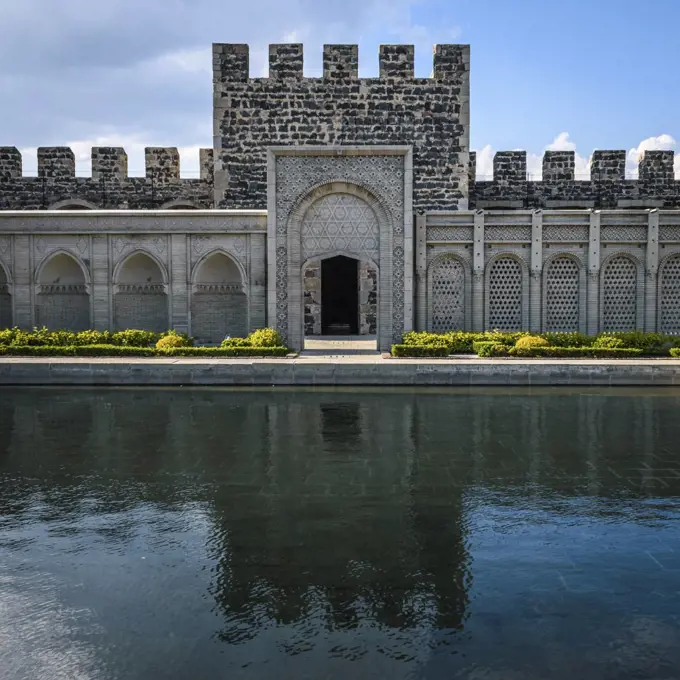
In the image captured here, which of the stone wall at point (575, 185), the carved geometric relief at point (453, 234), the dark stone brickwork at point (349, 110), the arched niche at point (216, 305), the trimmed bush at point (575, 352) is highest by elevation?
the dark stone brickwork at point (349, 110)

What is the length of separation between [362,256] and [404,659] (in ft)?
50.9

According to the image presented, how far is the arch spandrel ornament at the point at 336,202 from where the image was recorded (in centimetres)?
1936

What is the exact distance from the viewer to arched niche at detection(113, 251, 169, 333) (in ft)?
67.9

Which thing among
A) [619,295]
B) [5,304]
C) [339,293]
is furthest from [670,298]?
[5,304]

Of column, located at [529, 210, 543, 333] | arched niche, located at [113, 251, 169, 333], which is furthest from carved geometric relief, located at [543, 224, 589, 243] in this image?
arched niche, located at [113, 251, 169, 333]

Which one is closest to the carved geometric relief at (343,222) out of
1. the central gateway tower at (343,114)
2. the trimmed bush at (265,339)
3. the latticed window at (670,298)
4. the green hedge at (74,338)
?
the central gateway tower at (343,114)

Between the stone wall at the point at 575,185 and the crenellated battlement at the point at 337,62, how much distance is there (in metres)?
3.26

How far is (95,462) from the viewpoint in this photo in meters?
9.66

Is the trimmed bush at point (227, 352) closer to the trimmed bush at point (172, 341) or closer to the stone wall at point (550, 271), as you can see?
the trimmed bush at point (172, 341)

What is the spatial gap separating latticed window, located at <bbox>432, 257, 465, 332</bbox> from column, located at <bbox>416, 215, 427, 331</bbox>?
35cm

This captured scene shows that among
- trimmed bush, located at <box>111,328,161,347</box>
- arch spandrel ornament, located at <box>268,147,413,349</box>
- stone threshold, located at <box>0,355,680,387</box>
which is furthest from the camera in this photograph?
arch spandrel ornament, located at <box>268,147,413,349</box>

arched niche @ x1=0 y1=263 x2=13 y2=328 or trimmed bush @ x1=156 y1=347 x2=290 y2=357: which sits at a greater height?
arched niche @ x1=0 y1=263 x2=13 y2=328

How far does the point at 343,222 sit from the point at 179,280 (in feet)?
15.7

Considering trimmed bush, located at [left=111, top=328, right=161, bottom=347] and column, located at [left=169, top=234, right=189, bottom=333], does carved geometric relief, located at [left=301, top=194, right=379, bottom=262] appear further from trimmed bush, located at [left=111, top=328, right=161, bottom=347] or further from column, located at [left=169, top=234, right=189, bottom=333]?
trimmed bush, located at [left=111, top=328, right=161, bottom=347]
